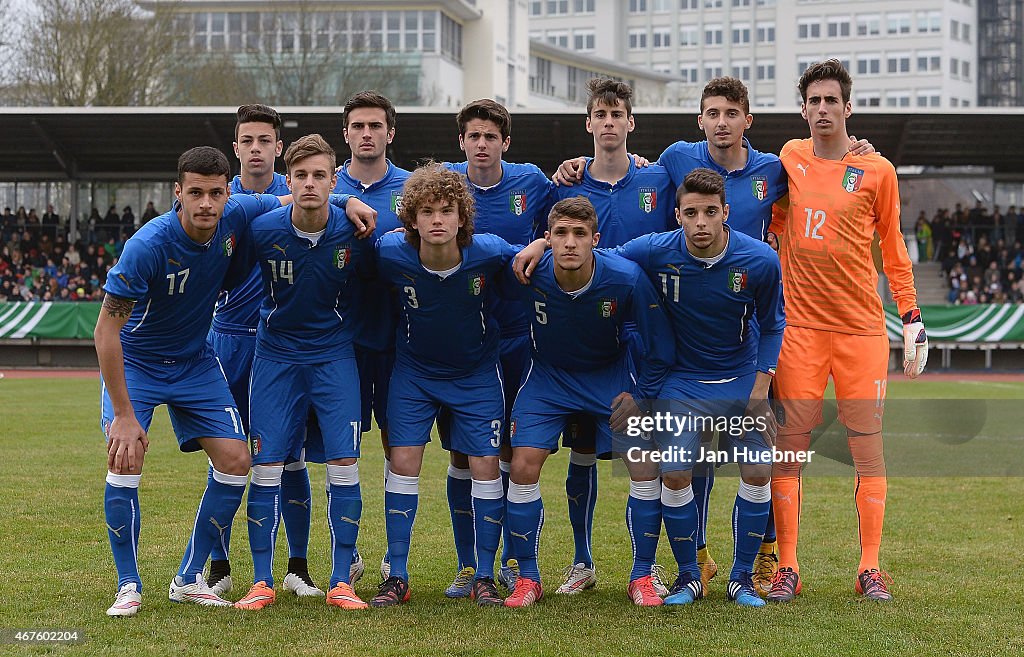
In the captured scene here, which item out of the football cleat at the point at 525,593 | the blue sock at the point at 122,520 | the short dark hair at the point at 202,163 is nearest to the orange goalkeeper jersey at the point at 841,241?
the football cleat at the point at 525,593

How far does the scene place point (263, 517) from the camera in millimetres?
5660

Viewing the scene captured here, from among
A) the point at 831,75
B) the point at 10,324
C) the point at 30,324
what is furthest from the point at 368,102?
the point at 10,324

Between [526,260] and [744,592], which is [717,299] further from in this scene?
[744,592]

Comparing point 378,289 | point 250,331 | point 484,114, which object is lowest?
point 250,331

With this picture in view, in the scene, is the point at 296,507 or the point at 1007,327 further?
the point at 1007,327

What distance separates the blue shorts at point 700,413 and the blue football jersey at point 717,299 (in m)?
0.06

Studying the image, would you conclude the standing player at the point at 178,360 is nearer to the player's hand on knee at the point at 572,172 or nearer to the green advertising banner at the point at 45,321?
the player's hand on knee at the point at 572,172

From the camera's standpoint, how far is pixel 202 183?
5305mm

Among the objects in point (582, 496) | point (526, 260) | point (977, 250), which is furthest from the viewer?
point (977, 250)

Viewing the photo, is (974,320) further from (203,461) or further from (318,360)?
(318,360)

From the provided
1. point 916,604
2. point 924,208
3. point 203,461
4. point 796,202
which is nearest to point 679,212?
point 796,202

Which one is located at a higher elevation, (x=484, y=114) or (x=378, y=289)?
(x=484, y=114)

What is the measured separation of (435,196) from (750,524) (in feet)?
7.49

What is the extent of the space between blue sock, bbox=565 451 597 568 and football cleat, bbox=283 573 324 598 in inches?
55.4
